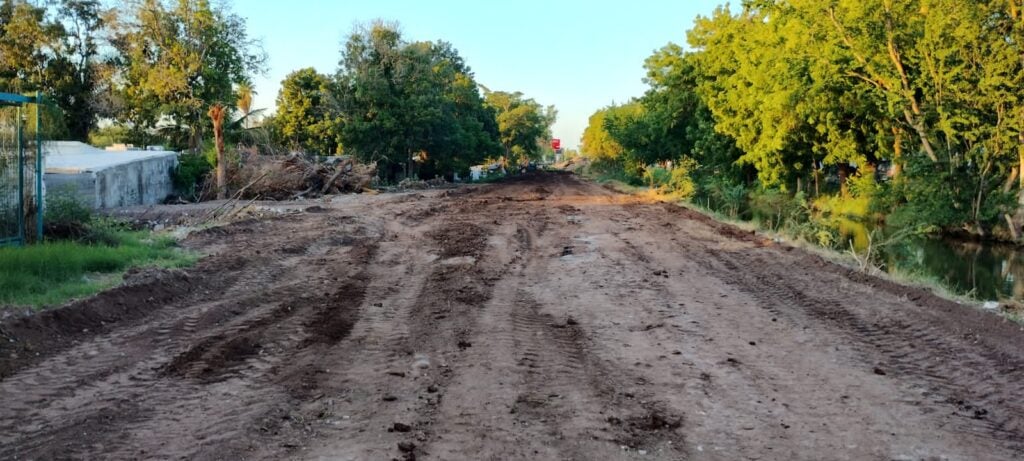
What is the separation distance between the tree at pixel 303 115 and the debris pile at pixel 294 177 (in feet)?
33.9

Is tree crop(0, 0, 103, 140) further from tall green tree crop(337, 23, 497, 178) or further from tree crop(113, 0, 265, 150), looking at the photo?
tall green tree crop(337, 23, 497, 178)

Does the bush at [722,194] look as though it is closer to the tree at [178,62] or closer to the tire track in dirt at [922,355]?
the tire track in dirt at [922,355]

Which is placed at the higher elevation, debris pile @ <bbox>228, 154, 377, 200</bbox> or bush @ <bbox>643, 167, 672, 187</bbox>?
bush @ <bbox>643, 167, 672, 187</bbox>

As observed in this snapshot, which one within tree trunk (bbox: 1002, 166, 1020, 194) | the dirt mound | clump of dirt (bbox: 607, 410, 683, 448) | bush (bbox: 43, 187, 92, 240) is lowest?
clump of dirt (bbox: 607, 410, 683, 448)

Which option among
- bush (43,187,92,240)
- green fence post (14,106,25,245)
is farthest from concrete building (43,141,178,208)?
green fence post (14,106,25,245)

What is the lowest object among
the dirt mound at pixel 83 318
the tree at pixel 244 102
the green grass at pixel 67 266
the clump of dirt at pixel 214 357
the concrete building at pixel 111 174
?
the clump of dirt at pixel 214 357

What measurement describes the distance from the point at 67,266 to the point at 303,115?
4002 centimetres

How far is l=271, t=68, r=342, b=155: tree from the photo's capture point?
155 feet

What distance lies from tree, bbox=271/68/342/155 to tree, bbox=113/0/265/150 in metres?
5.56

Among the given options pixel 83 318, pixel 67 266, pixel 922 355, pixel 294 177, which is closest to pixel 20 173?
pixel 67 266

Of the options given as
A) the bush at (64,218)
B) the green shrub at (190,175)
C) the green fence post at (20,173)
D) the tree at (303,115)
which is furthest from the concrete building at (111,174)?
the tree at (303,115)

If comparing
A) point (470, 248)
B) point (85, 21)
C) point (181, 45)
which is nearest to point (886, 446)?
point (470, 248)

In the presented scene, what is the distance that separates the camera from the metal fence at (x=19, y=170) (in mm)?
10477

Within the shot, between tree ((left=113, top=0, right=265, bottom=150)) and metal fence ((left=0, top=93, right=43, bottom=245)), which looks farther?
tree ((left=113, top=0, right=265, bottom=150))
